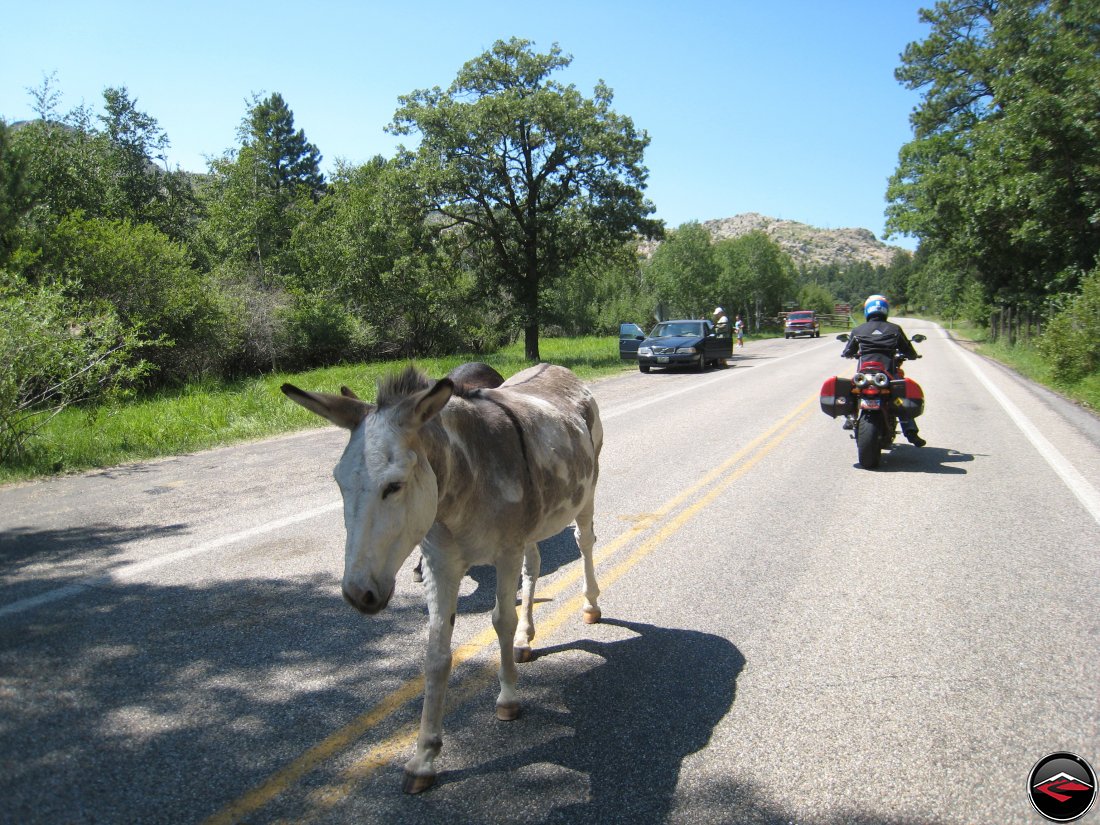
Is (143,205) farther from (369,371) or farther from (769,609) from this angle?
(769,609)

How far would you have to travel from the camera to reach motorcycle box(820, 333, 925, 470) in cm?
914

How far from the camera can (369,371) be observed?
23.2m

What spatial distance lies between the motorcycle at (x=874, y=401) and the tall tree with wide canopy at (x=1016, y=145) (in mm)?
19165

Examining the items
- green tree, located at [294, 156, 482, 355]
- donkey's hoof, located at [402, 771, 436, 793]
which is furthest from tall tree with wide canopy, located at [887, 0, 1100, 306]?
donkey's hoof, located at [402, 771, 436, 793]

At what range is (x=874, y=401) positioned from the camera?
362 inches

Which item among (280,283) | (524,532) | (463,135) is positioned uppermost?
(463,135)

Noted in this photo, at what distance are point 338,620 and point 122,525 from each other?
3617mm

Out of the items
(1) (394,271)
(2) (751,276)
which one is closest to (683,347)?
(1) (394,271)

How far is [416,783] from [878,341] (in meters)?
8.69

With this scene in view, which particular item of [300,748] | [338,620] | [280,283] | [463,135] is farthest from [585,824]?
[280,283]

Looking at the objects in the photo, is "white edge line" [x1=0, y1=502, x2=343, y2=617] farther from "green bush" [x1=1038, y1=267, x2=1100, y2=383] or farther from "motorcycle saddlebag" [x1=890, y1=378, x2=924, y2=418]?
"green bush" [x1=1038, y1=267, x2=1100, y2=383]

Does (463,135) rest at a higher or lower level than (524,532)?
higher

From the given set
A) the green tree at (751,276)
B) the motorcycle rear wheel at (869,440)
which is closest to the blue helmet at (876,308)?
the motorcycle rear wheel at (869,440)
